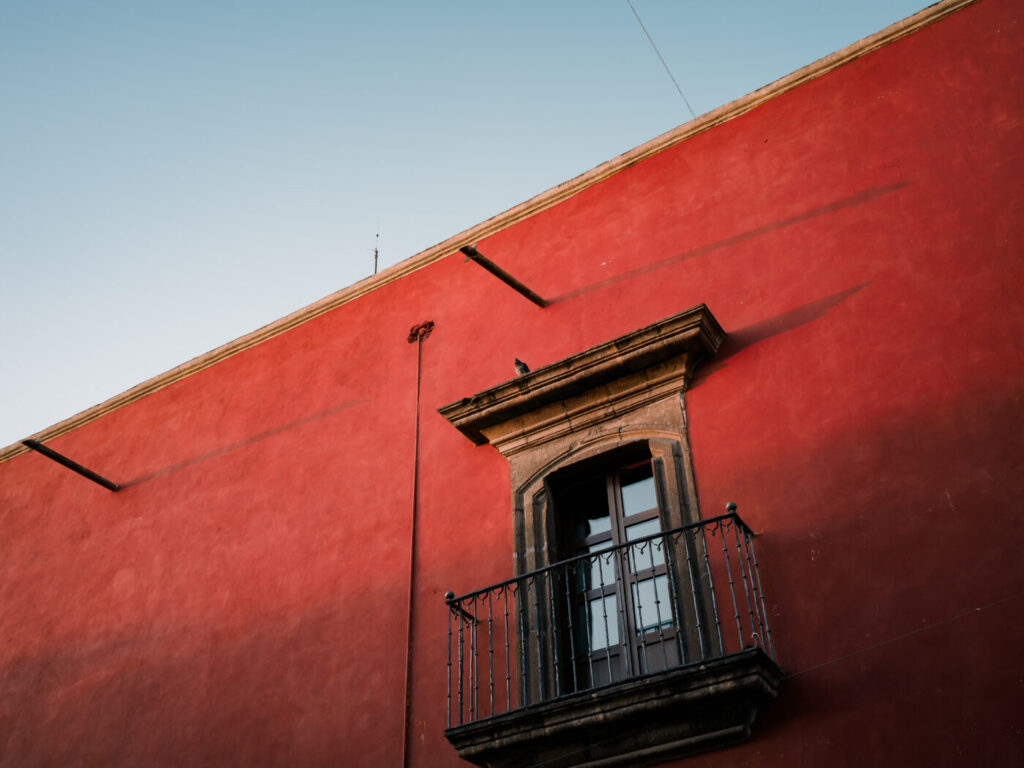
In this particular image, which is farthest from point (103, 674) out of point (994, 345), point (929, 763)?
point (994, 345)

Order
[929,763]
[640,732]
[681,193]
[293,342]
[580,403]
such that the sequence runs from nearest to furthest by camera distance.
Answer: [929,763], [640,732], [580,403], [681,193], [293,342]

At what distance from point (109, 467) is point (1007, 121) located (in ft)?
24.8

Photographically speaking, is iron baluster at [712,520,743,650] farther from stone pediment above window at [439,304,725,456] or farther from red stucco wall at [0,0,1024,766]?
stone pediment above window at [439,304,725,456]

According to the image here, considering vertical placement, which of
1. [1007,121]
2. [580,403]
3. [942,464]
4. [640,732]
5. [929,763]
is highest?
[1007,121]

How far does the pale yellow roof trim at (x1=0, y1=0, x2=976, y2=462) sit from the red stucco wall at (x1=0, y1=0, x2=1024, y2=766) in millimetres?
105

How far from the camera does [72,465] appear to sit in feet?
31.0

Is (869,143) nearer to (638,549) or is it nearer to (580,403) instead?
(580,403)

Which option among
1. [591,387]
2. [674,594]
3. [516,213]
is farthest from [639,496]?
[516,213]

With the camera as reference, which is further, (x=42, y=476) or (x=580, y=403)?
(x=42, y=476)

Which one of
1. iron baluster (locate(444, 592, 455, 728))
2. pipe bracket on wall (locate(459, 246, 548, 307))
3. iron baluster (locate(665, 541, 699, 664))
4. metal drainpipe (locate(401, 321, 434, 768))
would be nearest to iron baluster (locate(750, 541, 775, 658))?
iron baluster (locate(665, 541, 699, 664))

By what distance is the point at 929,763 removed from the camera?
5.08 m

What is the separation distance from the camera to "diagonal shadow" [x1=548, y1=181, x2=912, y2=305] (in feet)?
23.5

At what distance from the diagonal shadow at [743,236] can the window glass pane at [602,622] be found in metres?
2.34

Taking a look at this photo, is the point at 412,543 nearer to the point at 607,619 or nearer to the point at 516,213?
the point at 607,619
